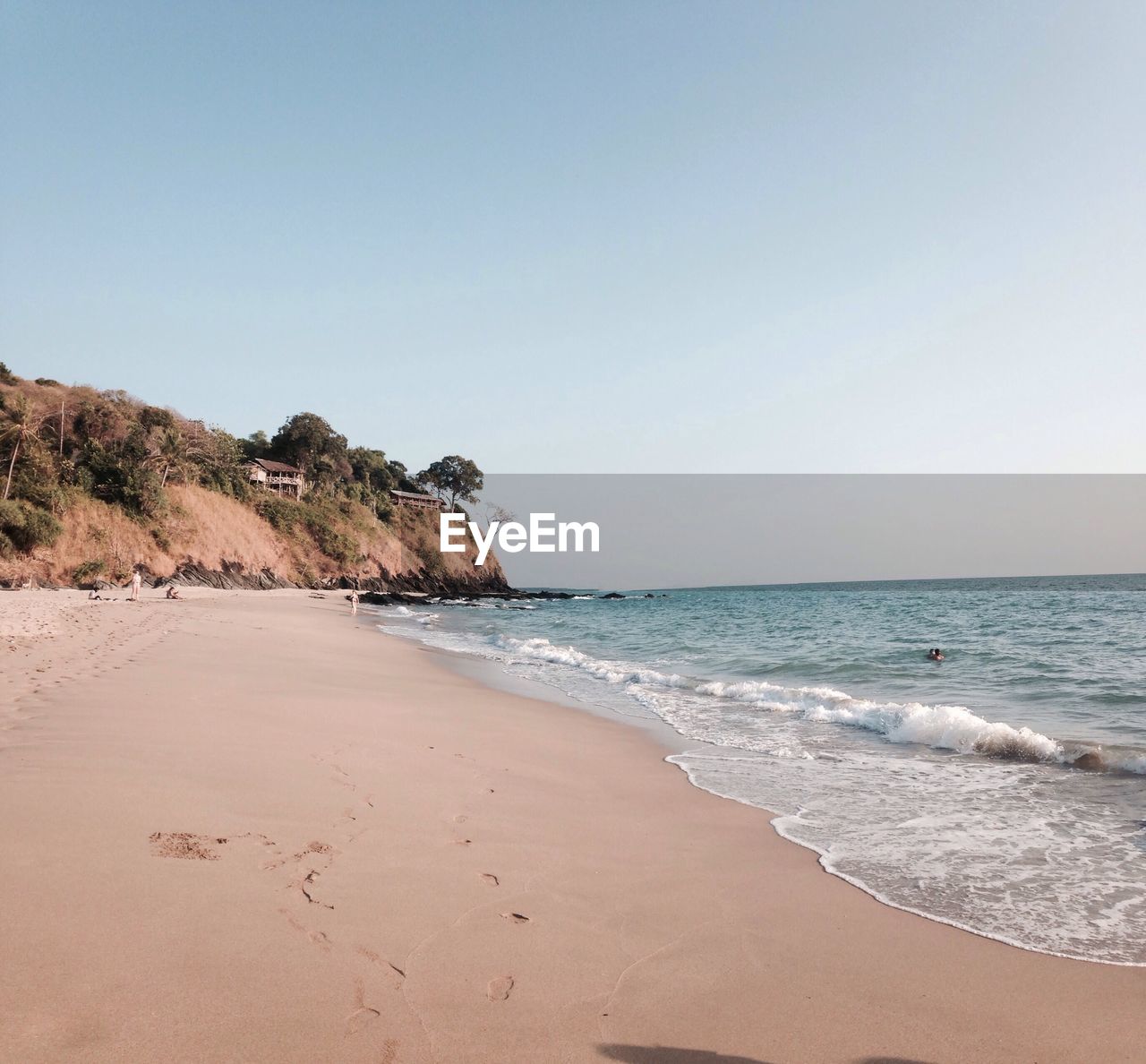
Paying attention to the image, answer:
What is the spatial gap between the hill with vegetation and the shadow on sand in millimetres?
40276

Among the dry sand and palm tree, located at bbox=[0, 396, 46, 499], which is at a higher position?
palm tree, located at bbox=[0, 396, 46, 499]

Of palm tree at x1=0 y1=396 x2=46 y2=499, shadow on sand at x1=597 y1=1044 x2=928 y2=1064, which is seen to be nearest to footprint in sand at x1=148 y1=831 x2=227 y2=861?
Result: shadow on sand at x1=597 y1=1044 x2=928 y2=1064

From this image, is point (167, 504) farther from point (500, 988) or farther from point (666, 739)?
point (500, 988)

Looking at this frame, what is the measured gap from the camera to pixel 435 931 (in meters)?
3.59

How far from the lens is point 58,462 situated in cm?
4062

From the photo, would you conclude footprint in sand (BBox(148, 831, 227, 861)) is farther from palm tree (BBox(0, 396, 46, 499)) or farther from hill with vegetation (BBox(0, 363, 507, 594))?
palm tree (BBox(0, 396, 46, 499))

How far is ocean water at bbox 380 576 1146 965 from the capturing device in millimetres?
4797

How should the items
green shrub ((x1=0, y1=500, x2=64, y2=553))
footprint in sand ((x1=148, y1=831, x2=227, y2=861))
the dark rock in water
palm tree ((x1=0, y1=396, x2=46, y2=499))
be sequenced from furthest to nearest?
palm tree ((x1=0, y1=396, x2=46, y2=499))
green shrub ((x1=0, y1=500, x2=64, y2=553))
the dark rock in water
footprint in sand ((x1=148, y1=831, x2=227, y2=861))

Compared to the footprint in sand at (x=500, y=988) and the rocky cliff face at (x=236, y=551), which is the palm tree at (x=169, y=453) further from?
the footprint in sand at (x=500, y=988)

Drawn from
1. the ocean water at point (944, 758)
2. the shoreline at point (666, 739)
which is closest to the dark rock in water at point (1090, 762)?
the ocean water at point (944, 758)

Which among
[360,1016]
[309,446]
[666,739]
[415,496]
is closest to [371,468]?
[415,496]

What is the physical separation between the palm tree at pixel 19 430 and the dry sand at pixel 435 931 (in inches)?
1535

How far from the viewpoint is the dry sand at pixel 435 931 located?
2.76 metres

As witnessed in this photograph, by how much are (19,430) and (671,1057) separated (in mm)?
46493
